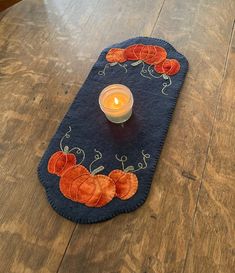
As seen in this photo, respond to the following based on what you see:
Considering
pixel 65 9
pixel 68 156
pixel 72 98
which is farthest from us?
pixel 65 9

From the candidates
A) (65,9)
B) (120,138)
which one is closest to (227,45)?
(120,138)

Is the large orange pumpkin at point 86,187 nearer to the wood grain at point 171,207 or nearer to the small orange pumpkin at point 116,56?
the wood grain at point 171,207

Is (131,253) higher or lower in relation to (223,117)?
lower

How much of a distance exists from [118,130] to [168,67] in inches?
10.1

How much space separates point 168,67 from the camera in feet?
3.03

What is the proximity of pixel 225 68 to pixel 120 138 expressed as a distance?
38cm

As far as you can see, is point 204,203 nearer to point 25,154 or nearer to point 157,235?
point 157,235

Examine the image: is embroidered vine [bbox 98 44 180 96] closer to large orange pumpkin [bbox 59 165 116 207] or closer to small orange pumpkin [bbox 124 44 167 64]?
small orange pumpkin [bbox 124 44 167 64]

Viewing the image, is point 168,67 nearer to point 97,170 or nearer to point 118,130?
point 118,130

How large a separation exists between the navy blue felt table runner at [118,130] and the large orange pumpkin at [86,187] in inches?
0.5

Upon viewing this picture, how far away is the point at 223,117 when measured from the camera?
32.6 inches

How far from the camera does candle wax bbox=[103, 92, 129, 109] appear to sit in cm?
80

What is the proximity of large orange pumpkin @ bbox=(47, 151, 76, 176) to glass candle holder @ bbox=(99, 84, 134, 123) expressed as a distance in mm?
142

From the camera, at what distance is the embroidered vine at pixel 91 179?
0.73m
